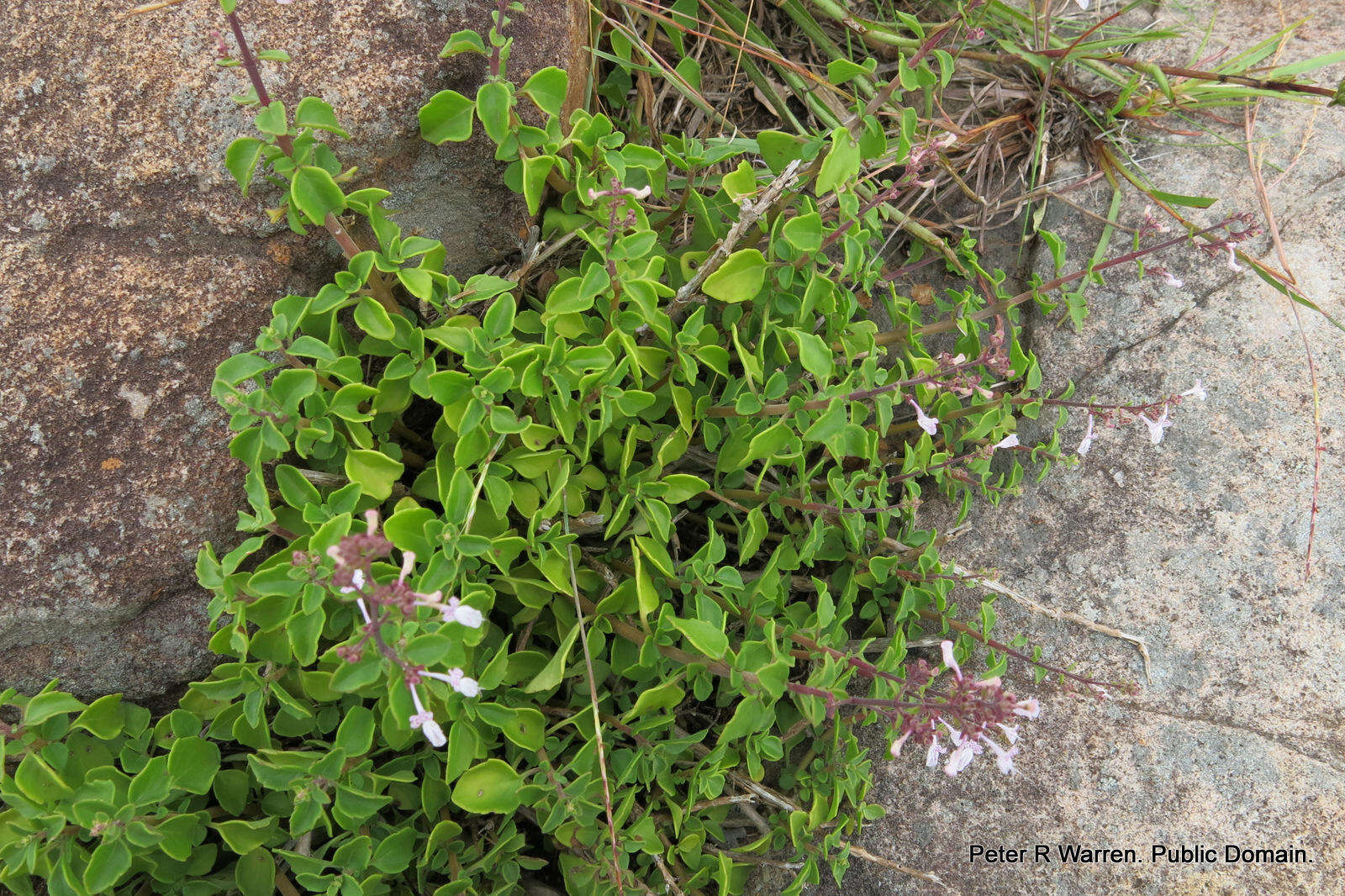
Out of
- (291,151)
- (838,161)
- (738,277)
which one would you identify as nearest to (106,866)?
(291,151)

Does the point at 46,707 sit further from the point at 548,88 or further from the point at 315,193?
the point at 548,88

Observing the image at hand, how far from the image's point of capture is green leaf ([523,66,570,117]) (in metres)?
2.31

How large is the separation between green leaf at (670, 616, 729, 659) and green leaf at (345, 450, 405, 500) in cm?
79

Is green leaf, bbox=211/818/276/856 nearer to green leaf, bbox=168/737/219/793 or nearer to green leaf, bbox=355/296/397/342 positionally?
green leaf, bbox=168/737/219/793

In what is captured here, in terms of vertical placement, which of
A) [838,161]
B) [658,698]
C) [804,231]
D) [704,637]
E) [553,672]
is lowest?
[658,698]

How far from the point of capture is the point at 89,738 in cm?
234

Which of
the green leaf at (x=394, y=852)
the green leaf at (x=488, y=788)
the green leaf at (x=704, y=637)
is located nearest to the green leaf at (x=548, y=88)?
the green leaf at (x=704, y=637)

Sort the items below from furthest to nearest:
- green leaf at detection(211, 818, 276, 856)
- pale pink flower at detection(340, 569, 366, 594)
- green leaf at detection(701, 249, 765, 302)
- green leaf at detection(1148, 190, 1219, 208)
A: green leaf at detection(1148, 190, 1219, 208) → green leaf at detection(701, 249, 765, 302) → green leaf at detection(211, 818, 276, 856) → pale pink flower at detection(340, 569, 366, 594)

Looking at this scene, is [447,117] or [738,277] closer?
[447,117]

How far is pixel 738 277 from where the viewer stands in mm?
2510

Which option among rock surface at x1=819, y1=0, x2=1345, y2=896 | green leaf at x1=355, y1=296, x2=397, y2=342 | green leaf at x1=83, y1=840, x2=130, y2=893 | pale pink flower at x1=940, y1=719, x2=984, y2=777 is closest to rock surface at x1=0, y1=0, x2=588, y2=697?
green leaf at x1=355, y1=296, x2=397, y2=342

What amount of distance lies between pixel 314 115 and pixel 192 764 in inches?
60.7

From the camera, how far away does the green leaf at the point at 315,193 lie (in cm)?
211

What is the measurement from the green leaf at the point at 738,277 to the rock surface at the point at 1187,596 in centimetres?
122
